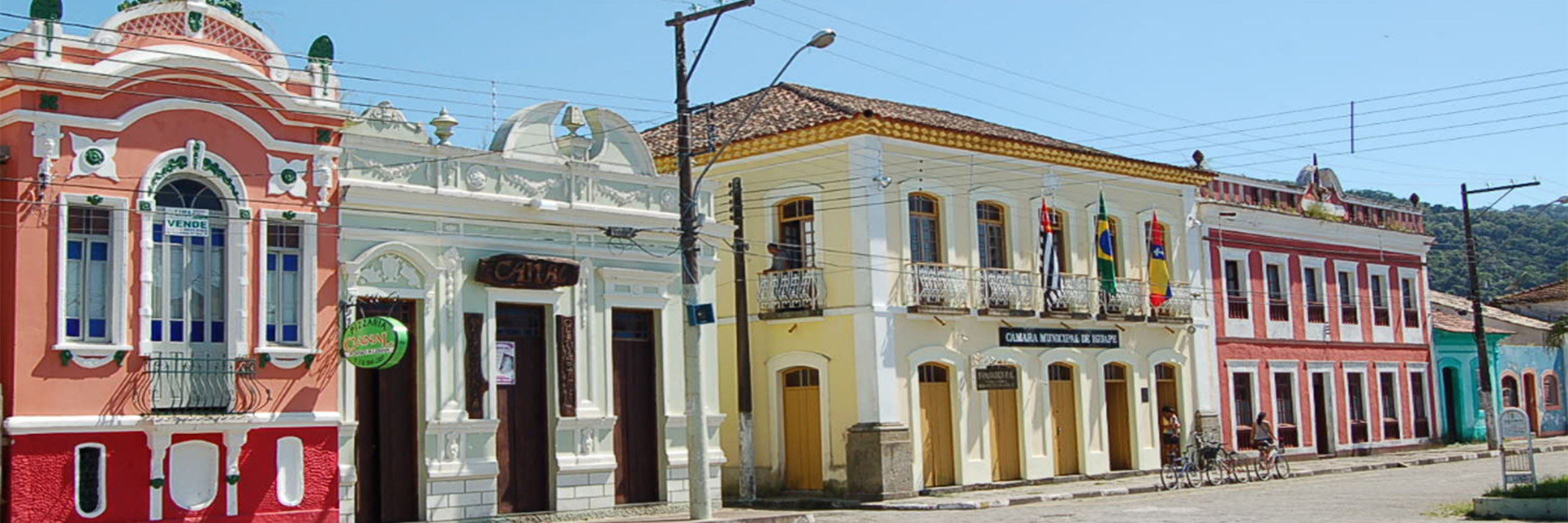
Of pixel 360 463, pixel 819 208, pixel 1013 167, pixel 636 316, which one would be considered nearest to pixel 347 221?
pixel 360 463

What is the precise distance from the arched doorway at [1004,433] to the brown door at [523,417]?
9863 millimetres

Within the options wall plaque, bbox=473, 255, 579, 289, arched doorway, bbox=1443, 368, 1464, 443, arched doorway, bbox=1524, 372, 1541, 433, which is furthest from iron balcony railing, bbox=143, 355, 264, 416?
arched doorway, bbox=1524, 372, 1541, 433

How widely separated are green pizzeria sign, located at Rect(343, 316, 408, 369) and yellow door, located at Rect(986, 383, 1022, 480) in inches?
526

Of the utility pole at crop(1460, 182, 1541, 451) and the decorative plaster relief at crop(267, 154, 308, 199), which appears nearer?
the decorative plaster relief at crop(267, 154, 308, 199)

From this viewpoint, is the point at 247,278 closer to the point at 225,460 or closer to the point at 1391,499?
the point at 225,460

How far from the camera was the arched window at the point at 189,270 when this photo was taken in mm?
17469

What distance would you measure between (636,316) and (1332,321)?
21.9m

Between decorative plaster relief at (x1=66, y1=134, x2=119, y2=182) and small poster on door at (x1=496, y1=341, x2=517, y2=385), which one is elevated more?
decorative plaster relief at (x1=66, y1=134, x2=119, y2=182)

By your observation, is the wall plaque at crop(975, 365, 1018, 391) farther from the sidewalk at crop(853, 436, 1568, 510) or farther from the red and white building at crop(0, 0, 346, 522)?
the red and white building at crop(0, 0, 346, 522)

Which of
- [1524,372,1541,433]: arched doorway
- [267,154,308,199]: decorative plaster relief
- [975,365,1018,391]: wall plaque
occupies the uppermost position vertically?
[267,154,308,199]: decorative plaster relief

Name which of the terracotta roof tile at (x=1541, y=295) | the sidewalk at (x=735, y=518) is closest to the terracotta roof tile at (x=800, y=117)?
the sidewalk at (x=735, y=518)

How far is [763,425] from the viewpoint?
91.4 ft

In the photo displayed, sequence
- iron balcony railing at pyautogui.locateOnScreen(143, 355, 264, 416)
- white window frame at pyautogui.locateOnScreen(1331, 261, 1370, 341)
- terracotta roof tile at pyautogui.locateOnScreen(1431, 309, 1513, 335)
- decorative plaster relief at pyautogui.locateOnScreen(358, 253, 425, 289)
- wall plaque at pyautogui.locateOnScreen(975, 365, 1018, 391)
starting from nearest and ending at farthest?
iron balcony railing at pyautogui.locateOnScreen(143, 355, 264, 416), decorative plaster relief at pyautogui.locateOnScreen(358, 253, 425, 289), wall plaque at pyautogui.locateOnScreen(975, 365, 1018, 391), white window frame at pyautogui.locateOnScreen(1331, 261, 1370, 341), terracotta roof tile at pyautogui.locateOnScreen(1431, 309, 1513, 335)

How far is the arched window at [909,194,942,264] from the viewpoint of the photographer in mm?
27688
